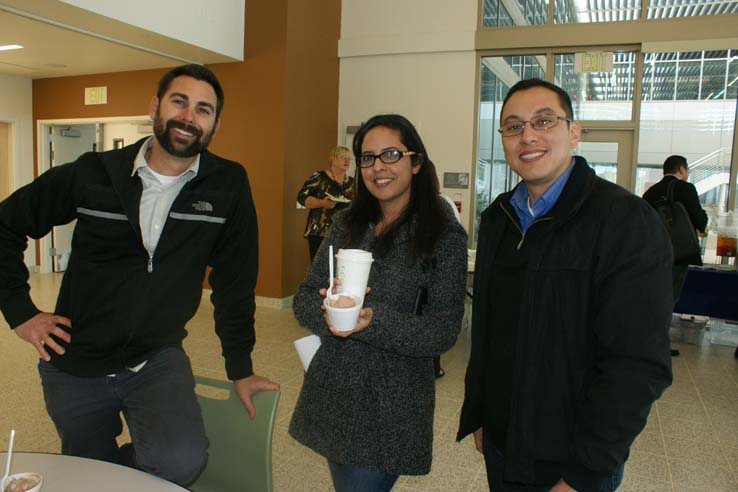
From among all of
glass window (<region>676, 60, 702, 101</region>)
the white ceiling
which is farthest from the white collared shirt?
glass window (<region>676, 60, 702, 101</region>)

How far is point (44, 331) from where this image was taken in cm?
186

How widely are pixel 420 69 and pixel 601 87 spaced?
2.35 m

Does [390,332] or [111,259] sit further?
[111,259]

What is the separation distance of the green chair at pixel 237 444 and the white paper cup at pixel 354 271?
1.59 feet

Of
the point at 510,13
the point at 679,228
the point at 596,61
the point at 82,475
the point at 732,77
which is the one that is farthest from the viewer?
the point at 510,13

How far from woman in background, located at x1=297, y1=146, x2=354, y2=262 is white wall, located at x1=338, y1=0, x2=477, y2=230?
196 cm

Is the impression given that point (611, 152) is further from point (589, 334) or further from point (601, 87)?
point (589, 334)

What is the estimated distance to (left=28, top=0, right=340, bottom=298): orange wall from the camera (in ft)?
21.8

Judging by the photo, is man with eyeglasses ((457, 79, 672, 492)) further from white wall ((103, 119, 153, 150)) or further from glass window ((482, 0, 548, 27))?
white wall ((103, 119, 153, 150))

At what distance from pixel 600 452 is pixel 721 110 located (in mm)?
6752

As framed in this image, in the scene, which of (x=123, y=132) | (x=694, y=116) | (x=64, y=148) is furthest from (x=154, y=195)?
(x=64, y=148)

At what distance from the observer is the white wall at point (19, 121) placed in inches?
326

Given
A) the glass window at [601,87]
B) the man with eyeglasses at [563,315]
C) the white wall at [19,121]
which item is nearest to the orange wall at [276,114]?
the white wall at [19,121]

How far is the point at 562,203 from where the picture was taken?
1.38 meters
